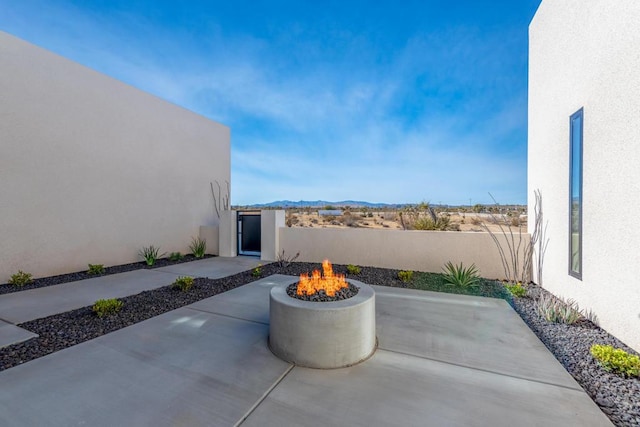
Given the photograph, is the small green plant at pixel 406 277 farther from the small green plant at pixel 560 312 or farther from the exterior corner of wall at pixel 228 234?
the exterior corner of wall at pixel 228 234

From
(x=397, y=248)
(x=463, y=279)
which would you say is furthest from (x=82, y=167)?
(x=463, y=279)

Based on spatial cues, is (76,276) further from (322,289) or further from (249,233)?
(322,289)

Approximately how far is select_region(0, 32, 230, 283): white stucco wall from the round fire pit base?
703 centimetres

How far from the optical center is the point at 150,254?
8.21 meters

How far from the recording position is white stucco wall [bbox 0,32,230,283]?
586 centimetres

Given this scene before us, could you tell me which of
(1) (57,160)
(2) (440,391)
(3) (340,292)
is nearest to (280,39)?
(1) (57,160)

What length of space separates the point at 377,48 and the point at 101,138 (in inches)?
401

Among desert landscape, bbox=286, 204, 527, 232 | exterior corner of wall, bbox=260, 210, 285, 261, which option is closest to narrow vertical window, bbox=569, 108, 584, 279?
desert landscape, bbox=286, 204, 527, 232

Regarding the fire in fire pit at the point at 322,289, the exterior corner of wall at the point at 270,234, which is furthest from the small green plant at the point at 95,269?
the fire in fire pit at the point at 322,289

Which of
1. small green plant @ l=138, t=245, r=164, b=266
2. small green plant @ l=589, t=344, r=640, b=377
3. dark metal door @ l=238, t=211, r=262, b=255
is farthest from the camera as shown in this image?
dark metal door @ l=238, t=211, r=262, b=255

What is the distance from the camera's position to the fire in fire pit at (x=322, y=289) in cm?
301

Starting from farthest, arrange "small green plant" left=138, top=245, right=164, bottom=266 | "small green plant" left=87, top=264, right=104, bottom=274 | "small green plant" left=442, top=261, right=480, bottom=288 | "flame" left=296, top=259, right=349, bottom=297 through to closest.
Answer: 1. "small green plant" left=138, top=245, right=164, bottom=266
2. "small green plant" left=87, top=264, right=104, bottom=274
3. "small green plant" left=442, top=261, right=480, bottom=288
4. "flame" left=296, top=259, right=349, bottom=297

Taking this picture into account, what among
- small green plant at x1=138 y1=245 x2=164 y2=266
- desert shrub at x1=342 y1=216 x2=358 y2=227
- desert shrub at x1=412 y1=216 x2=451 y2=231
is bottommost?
small green plant at x1=138 y1=245 x2=164 y2=266

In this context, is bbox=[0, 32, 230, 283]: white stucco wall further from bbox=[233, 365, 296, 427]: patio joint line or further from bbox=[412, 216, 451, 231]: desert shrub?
bbox=[412, 216, 451, 231]: desert shrub
